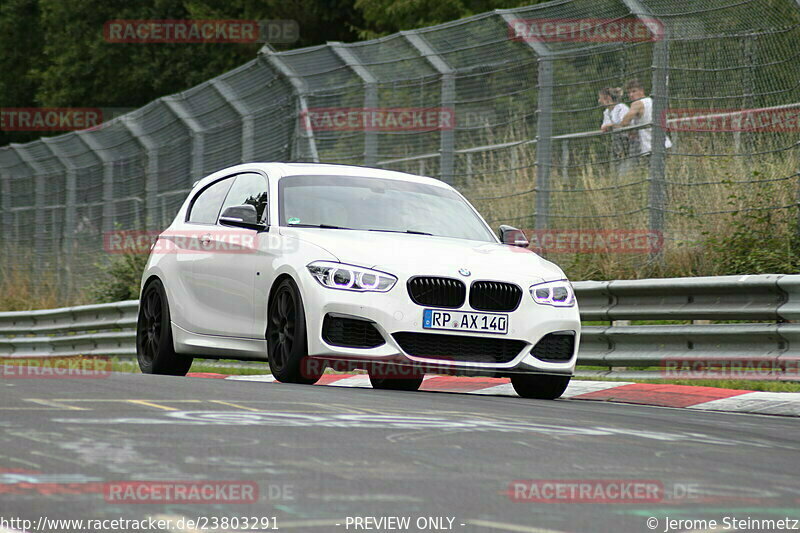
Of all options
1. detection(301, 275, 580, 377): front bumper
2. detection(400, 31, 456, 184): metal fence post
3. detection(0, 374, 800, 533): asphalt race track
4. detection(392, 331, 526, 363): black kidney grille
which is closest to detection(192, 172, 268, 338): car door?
detection(301, 275, 580, 377): front bumper

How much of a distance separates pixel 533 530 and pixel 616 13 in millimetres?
10250

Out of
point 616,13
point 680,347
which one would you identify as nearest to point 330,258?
point 680,347

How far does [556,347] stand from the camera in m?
9.65

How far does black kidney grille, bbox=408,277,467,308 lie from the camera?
9.16 meters

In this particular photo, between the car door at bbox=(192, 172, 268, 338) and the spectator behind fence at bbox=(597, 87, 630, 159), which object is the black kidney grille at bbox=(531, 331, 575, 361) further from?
the spectator behind fence at bbox=(597, 87, 630, 159)

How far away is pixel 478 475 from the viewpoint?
16.8ft

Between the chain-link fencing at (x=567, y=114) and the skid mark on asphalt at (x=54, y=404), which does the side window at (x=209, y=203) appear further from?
the skid mark on asphalt at (x=54, y=404)

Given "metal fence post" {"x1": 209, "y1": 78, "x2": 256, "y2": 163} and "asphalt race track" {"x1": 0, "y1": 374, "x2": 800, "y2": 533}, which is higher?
"metal fence post" {"x1": 209, "y1": 78, "x2": 256, "y2": 163}

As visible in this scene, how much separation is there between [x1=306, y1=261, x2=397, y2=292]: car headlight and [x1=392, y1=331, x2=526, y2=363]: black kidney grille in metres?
0.32

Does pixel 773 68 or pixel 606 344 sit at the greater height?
pixel 773 68

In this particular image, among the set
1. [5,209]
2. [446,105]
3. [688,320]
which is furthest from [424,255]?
[5,209]

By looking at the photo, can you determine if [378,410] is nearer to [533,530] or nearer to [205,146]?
[533,530]

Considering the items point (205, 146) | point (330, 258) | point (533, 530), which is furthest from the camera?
point (205, 146)

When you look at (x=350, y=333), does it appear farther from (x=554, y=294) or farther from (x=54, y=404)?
(x=54, y=404)
